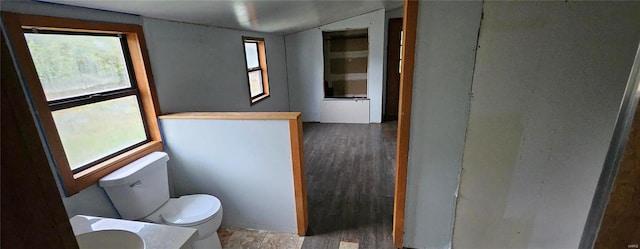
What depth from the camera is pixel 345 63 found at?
17.0 ft

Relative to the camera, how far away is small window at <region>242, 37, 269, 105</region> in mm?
3737

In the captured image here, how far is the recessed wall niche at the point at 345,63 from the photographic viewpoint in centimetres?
501

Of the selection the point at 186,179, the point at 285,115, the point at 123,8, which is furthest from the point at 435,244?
the point at 123,8

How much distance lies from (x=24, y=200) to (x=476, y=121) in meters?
1.52

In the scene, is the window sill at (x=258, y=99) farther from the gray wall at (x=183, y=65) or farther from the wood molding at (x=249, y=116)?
the wood molding at (x=249, y=116)

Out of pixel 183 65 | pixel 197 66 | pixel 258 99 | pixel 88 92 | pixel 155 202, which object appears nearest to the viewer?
pixel 88 92

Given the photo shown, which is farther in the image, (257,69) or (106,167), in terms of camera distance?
(257,69)

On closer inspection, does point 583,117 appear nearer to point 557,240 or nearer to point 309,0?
point 557,240

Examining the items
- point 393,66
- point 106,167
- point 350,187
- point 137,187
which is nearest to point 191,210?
point 137,187

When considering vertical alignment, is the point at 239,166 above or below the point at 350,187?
above

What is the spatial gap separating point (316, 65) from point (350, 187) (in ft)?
9.15

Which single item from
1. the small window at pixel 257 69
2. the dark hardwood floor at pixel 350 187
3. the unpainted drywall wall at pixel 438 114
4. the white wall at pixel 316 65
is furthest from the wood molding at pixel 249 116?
the white wall at pixel 316 65

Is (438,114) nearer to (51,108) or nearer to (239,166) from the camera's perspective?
(239,166)

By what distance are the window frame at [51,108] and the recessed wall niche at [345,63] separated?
3481 millimetres
